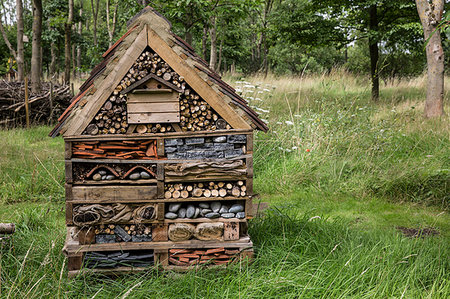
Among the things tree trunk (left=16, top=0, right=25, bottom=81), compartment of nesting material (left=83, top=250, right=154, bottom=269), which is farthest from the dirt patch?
tree trunk (left=16, top=0, right=25, bottom=81)

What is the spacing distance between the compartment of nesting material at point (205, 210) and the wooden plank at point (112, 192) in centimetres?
25

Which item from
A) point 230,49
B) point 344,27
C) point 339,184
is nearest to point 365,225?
point 339,184

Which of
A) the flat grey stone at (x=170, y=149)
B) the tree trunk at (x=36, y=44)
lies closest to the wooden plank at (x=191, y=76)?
the flat grey stone at (x=170, y=149)

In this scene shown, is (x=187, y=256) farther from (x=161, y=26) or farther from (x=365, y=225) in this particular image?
(x=365, y=225)

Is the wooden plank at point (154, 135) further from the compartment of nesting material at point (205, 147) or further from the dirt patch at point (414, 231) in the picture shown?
the dirt patch at point (414, 231)

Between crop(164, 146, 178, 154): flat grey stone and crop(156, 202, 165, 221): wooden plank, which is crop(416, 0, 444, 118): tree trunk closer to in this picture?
crop(164, 146, 178, 154): flat grey stone

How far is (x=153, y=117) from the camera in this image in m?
3.79

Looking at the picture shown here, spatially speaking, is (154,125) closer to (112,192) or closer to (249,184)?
(112,192)

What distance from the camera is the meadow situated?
345 centimetres

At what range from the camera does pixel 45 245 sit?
4312 mm

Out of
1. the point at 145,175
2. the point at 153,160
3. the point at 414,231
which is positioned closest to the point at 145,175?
the point at 145,175

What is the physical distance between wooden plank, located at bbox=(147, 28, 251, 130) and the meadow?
141cm

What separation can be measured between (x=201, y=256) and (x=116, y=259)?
80 centimetres

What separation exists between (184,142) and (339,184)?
3695 millimetres
